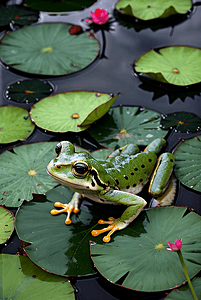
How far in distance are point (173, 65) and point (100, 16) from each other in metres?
1.64

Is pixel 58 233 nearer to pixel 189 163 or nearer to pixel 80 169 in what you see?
pixel 80 169

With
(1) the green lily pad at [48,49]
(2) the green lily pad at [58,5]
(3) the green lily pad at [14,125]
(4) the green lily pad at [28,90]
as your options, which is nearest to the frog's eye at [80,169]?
(3) the green lily pad at [14,125]

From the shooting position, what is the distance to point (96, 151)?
342 centimetres

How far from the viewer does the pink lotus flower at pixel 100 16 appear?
4.92m

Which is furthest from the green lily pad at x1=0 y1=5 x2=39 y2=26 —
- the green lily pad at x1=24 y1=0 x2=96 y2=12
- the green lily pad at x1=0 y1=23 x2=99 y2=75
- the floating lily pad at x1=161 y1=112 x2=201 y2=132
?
the floating lily pad at x1=161 y1=112 x2=201 y2=132

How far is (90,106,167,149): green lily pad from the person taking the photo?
11.7 feet

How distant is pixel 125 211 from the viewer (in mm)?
2703

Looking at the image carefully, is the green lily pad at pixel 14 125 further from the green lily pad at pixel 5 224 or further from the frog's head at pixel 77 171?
the frog's head at pixel 77 171

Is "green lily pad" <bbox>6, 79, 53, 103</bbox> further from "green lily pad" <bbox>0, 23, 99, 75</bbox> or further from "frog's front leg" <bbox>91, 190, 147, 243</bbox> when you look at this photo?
"frog's front leg" <bbox>91, 190, 147, 243</bbox>

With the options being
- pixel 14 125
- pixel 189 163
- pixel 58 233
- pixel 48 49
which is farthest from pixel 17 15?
pixel 58 233

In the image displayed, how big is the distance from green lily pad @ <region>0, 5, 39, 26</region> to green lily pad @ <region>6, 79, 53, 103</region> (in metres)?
1.66

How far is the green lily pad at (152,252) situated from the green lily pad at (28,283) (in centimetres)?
35

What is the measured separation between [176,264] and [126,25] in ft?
14.1

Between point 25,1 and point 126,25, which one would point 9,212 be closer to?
point 126,25
